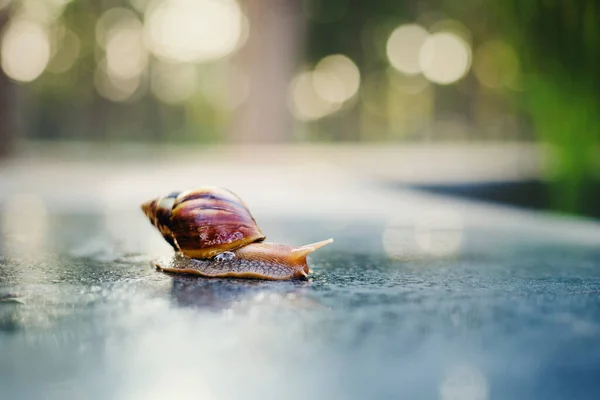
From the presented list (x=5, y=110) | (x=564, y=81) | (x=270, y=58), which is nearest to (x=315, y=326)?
(x=564, y=81)

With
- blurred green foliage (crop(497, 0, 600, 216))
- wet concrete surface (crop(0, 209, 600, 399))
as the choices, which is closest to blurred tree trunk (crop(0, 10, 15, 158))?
blurred green foliage (crop(497, 0, 600, 216))

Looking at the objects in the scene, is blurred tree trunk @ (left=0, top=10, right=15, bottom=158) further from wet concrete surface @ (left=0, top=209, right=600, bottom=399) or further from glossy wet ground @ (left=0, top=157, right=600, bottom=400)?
wet concrete surface @ (left=0, top=209, right=600, bottom=399)

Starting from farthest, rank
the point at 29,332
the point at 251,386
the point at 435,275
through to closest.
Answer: the point at 435,275 < the point at 29,332 < the point at 251,386

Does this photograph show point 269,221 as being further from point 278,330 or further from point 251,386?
point 251,386

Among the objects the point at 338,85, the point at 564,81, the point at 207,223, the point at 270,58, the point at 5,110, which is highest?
the point at 270,58

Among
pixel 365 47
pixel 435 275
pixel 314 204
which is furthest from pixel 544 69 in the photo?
pixel 365 47

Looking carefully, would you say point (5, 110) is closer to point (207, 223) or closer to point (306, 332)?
point (207, 223)
